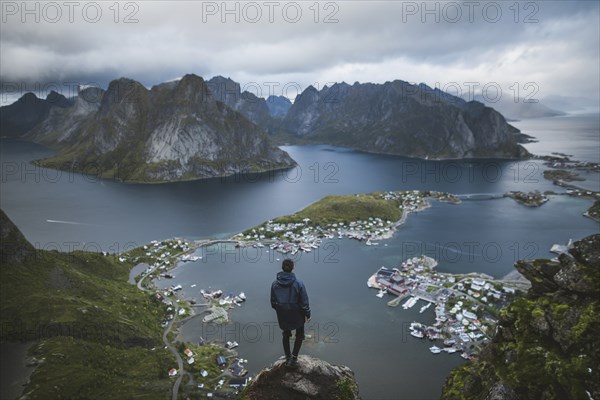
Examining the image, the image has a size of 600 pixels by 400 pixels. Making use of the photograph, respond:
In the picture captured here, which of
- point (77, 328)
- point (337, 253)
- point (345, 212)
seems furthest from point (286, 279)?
point (345, 212)


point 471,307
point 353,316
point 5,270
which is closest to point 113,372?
point 5,270

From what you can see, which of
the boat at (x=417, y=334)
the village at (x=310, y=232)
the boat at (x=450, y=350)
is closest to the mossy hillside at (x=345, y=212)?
the village at (x=310, y=232)

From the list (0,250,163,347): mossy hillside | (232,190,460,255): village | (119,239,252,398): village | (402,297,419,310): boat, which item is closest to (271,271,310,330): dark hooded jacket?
(119,239,252,398): village

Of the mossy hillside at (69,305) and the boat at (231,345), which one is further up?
the mossy hillside at (69,305)

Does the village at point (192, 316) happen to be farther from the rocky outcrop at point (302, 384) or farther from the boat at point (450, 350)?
the boat at point (450, 350)

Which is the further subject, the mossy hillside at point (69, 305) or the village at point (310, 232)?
the village at point (310, 232)

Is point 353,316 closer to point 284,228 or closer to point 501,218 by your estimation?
point 284,228

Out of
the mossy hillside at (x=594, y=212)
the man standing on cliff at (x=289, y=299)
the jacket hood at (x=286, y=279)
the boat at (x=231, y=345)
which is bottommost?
the boat at (x=231, y=345)

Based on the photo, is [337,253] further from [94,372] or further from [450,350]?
[94,372]

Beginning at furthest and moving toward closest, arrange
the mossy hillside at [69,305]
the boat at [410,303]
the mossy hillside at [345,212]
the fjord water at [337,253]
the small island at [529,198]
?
the small island at [529,198] < the mossy hillside at [345,212] < the boat at [410,303] < the fjord water at [337,253] < the mossy hillside at [69,305]
